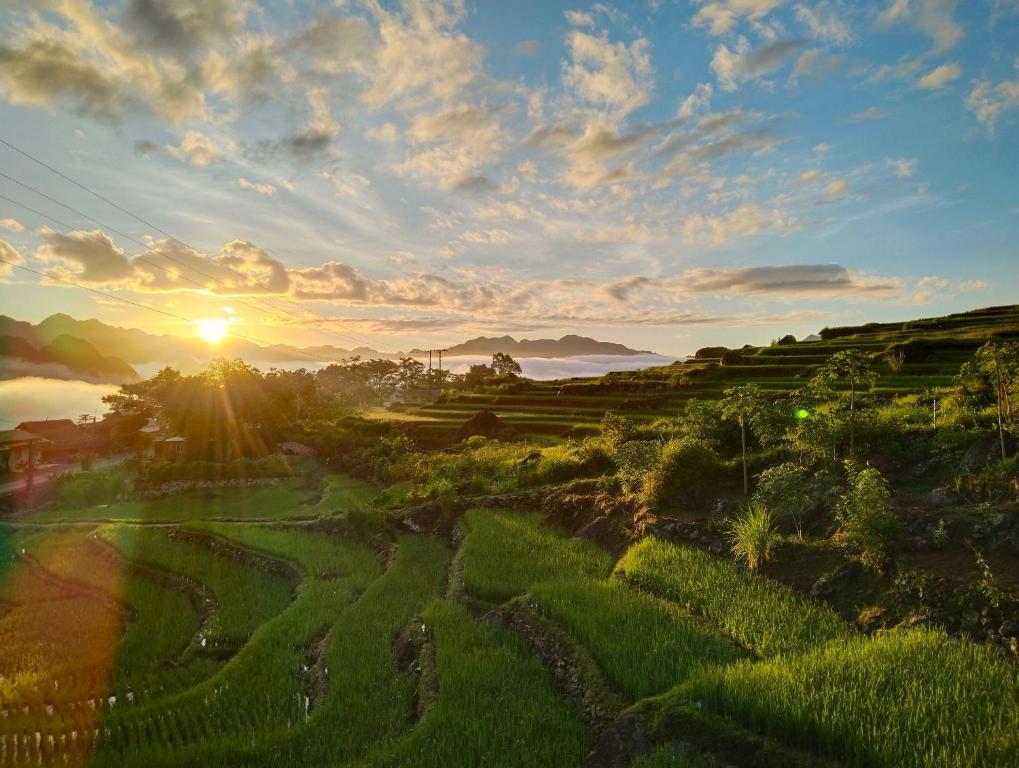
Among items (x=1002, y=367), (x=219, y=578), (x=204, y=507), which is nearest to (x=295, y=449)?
(x=204, y=507)

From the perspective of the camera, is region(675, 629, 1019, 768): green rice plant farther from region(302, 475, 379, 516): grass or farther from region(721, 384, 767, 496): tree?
region(302, 475, 379, 516): grass

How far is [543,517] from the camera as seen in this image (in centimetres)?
1912

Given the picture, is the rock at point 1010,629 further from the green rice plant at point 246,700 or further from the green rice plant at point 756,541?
the green rice plant at point 246,700

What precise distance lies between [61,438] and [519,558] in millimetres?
69304

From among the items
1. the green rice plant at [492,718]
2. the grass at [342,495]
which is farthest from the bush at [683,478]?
the grass at [342,495]

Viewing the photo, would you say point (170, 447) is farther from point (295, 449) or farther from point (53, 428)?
point (53, 428)

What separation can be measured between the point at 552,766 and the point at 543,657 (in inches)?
111

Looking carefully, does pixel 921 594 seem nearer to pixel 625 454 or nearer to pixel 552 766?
pixel 552 766

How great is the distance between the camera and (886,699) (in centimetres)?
644

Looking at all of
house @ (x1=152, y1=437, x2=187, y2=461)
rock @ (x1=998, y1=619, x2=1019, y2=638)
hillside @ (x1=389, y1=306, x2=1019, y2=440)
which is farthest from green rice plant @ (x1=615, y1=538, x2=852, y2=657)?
house @ (x1=152, y1=437, x2=187, y2=461)

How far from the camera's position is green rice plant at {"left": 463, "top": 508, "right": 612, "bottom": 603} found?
1326 centimetres

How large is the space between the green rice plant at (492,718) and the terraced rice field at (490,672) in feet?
0.11

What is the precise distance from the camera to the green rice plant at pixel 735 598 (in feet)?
28.2

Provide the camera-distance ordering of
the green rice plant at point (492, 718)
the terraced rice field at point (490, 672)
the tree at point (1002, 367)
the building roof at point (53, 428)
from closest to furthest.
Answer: the terraced rice field at point (490, 672), the green rice plant at point (492, 718), the tree at point (1002, 367), the building roof at point (53, 428)
